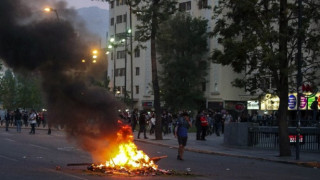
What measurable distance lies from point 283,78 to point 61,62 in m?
11.4

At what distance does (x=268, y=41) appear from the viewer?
23.6 m

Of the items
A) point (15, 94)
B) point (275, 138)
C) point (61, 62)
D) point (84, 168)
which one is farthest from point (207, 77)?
point (61, 62)

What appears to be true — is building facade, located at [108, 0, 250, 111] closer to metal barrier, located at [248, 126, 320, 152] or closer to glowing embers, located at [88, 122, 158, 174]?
metal barrier, located at [248, 126, 320, 152]

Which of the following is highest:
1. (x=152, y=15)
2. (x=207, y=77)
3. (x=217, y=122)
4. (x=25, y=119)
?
(x=152, y=15)

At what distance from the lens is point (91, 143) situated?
658 inches

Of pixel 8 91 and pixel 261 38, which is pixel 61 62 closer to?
pixel 261 38

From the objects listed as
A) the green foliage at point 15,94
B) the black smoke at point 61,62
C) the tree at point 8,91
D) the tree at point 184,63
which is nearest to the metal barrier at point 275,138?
the black smoke at point 61,62

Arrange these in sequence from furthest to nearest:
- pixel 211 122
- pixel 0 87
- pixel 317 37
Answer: pixel 0 87
pixel 211 122
pixel 317 37

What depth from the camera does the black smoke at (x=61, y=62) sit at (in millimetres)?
16109

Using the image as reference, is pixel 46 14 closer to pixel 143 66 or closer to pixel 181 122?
pixel 181 122

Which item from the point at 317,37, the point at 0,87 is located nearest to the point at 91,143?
the point at 317,37

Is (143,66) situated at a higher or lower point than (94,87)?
higher

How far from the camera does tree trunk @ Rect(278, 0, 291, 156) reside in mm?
23516

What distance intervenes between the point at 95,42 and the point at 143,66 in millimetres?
64187
